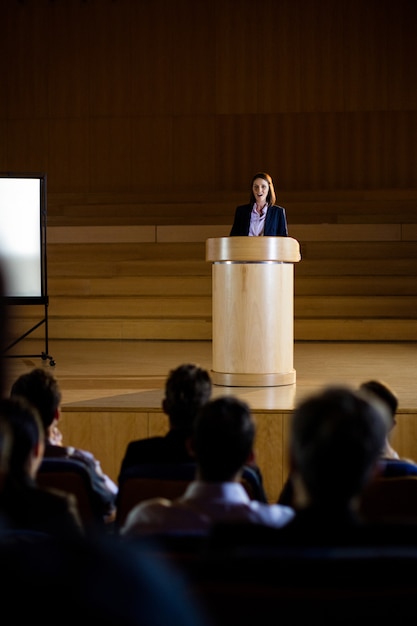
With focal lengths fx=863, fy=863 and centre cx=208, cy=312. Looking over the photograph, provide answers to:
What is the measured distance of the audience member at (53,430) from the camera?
221 centimetres

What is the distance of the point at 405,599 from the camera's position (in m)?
0.95

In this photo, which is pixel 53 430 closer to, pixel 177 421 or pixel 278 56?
pixel 177 421

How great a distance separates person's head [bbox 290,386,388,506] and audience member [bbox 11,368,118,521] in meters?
1.12

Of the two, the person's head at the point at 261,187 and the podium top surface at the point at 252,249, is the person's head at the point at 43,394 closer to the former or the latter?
the podium top surface at the point at 252,249

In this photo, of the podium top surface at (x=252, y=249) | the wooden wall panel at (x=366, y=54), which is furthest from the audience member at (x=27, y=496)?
the wooden wall panel at (x=366, y=54)

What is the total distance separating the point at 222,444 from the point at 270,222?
3.46m

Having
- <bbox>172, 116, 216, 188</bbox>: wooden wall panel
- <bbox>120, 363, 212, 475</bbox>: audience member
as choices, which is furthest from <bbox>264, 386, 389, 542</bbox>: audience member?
<bbox>172, 116, 216, 188</bbox>: wooden wall panel

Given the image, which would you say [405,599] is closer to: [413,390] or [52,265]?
[413,390]

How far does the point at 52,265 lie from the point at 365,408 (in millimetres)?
6736

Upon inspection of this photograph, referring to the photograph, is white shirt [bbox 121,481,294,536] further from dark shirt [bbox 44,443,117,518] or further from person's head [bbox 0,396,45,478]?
dark shirt [bbox 44,443,117,518]

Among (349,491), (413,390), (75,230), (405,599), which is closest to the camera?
(405,599)

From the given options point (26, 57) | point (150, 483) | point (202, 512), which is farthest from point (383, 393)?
point (26, 57)

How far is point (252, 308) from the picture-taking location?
4.14 metres

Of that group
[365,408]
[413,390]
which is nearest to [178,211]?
[413,390]
